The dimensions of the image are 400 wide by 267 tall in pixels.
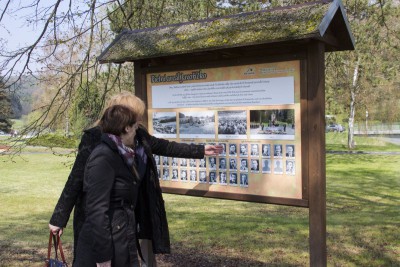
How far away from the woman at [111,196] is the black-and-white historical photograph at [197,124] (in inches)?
46.9

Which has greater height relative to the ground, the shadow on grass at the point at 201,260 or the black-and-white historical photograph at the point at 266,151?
the black-and-white historical photograph at the point at 266,151

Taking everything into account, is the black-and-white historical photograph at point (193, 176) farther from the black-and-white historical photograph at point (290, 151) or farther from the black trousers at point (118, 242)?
the black trousers at point (118, 242)

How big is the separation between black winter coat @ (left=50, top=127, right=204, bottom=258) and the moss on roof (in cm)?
93

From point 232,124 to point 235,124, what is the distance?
0.03m

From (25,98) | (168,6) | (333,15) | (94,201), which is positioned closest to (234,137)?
(333,15)

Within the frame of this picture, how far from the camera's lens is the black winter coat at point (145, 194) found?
3248 mm

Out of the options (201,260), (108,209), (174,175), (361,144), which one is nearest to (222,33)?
(174,175)

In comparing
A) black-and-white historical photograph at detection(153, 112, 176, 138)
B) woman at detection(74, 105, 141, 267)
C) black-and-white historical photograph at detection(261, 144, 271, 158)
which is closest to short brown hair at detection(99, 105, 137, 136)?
woman at detection(74, 105, 141, 267)

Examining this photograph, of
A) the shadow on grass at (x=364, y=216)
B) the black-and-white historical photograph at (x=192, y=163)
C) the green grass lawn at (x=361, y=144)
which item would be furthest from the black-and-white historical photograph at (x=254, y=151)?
the green grass lawn at (x=361, y=144)

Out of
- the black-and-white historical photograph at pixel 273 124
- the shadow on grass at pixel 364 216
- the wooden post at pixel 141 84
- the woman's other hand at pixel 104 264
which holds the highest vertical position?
the wooden post at pixel 141 84

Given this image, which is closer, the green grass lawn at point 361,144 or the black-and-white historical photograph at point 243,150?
the black-and-white historical photograph at point 243,150

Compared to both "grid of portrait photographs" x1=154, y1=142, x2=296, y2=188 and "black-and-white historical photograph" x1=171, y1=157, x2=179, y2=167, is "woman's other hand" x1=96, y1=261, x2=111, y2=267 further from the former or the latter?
"black-and-white historical photograph" x1=171, y1=157, x2=179, y2=167

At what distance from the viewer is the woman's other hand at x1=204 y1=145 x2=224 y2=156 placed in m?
4.08

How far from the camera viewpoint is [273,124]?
12.7 ft
